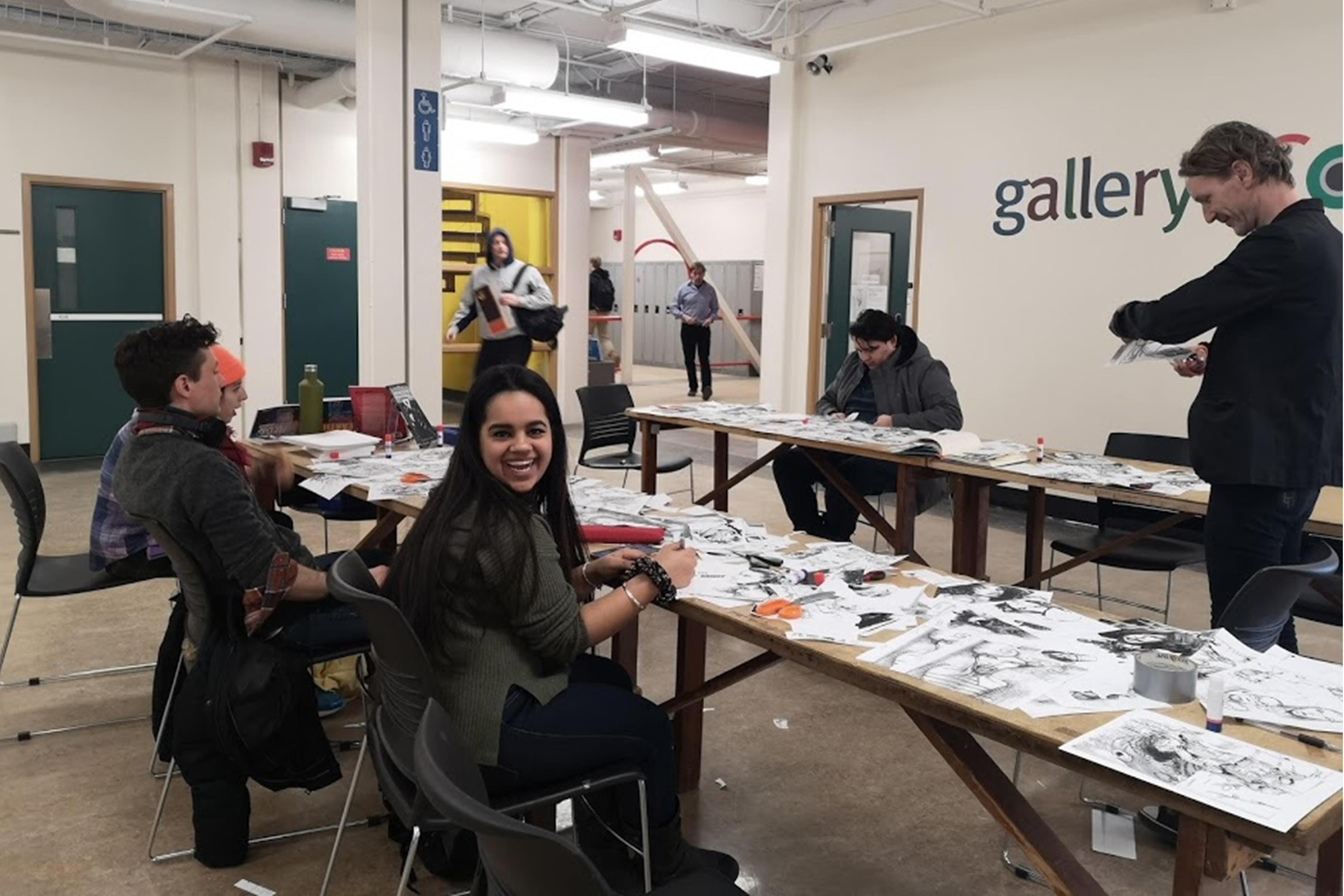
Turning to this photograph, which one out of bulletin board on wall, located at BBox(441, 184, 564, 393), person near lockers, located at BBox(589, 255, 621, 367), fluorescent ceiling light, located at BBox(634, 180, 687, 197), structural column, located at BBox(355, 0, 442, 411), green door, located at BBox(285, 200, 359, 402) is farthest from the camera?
fluorescent ceiling light, located at BBox(634, 180, 687, 197)

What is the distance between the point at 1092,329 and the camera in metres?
6.22

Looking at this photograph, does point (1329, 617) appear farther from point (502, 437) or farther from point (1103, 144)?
point (1103, 144)

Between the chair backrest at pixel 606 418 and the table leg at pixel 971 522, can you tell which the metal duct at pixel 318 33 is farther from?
the table leg at pixel 971 522

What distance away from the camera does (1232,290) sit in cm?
264

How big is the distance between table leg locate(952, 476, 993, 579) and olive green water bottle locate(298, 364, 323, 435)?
8.40 ft

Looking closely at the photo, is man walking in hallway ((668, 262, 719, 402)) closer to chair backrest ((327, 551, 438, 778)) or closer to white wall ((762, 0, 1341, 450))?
white wall ((762, 0, 1341, 450))

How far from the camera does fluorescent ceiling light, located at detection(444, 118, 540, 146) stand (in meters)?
8.75

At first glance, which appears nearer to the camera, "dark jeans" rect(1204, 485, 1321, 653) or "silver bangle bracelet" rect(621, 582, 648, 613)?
"silver bangle bracelet" rect(621, 582, 648, 613)

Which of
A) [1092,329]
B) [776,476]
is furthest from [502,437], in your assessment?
[1092,329]

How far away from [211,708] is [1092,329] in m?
5.24

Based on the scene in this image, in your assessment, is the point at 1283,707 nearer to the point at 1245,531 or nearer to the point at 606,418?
the point at 1245,531

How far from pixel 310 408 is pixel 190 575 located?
2029 mm

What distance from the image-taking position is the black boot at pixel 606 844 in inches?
96.7

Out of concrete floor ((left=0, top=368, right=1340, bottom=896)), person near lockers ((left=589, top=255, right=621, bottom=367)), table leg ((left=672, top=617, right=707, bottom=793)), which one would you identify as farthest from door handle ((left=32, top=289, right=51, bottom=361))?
table leg ((left=672, top=617, right=707, bottom=793))
